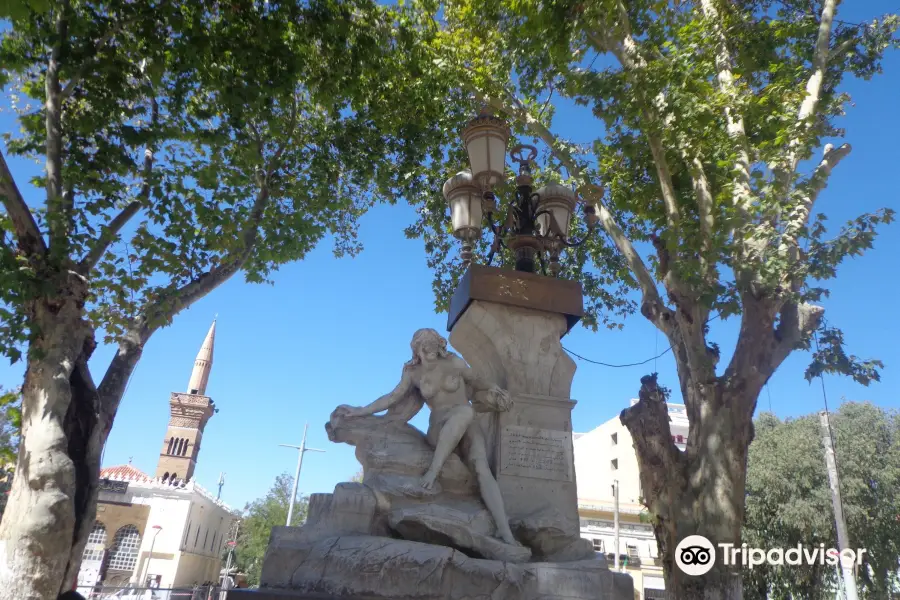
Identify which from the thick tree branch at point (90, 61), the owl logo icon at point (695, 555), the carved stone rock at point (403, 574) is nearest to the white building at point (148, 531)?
the thick tree branch at point (90, 61)

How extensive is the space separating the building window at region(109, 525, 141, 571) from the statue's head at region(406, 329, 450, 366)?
3515 centimetres

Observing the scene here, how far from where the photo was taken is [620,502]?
28.9 m

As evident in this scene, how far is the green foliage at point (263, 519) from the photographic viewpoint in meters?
39.8

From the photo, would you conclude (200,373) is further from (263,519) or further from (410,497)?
(410,497)

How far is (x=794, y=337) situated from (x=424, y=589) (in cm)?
611

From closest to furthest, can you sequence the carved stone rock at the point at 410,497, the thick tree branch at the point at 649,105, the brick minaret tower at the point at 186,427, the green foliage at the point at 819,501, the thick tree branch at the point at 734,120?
the carved stone rock at the point at 410,497 < the thick tree branch at the point at 734,120 < the thick tree branch at the point at 649,105 < the green foliage at the point at 819,501 < the brick minaret tower at the point at 186,427

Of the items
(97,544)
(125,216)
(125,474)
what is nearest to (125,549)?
Answer: (97,544)

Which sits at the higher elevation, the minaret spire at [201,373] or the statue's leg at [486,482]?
the minaret spire at [201,373]

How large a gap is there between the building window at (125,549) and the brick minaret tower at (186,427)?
16804 mm

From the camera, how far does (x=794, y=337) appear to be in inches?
283

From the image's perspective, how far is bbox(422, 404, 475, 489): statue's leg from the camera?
12.0 ft

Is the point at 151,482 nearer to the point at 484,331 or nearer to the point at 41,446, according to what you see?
the point at 41,446

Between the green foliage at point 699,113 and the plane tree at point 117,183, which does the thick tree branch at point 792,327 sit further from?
the plane tree at point 117,183

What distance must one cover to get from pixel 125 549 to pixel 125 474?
19.3ft
